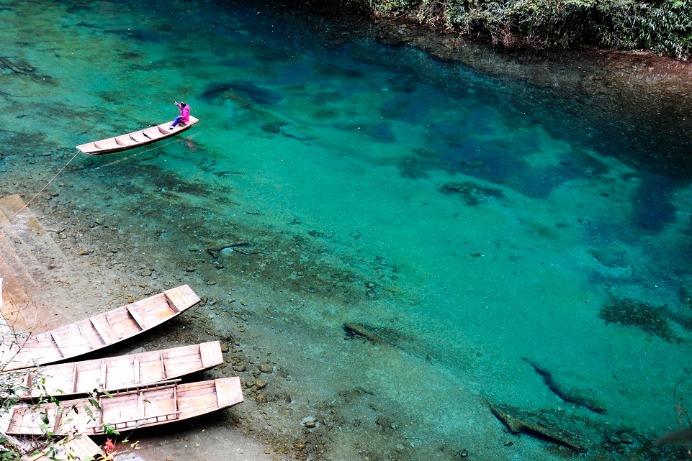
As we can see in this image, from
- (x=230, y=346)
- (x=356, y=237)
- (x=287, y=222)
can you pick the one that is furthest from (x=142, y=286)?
(x=356, y=237)

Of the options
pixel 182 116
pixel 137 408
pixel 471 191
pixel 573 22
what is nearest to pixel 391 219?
pixel 471 191

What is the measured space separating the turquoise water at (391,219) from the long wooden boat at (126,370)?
1.15m

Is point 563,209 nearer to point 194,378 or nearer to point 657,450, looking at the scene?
point 657,450

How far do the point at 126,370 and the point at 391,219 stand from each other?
7.15 m

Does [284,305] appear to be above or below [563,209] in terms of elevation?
below

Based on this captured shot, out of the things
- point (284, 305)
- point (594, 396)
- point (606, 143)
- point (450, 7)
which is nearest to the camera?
point (594, 396)

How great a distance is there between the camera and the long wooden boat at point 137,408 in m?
7.73

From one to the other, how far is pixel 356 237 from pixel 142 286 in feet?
15.7

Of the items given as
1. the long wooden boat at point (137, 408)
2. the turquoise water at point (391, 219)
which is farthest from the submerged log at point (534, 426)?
the long wooden boat at point (137, 408)

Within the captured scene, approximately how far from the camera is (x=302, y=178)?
14930 mm

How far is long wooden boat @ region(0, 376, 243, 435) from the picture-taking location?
25.4 feet

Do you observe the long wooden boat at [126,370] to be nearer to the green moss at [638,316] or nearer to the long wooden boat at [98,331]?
the long wooden boat at [98,331]

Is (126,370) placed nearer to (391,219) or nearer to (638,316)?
(391,219)

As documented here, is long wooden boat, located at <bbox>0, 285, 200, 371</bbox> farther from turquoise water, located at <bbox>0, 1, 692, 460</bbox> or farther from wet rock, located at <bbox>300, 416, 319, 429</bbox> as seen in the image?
wet rock, located at <bbox>300, 416, 319, 429</bbox>
